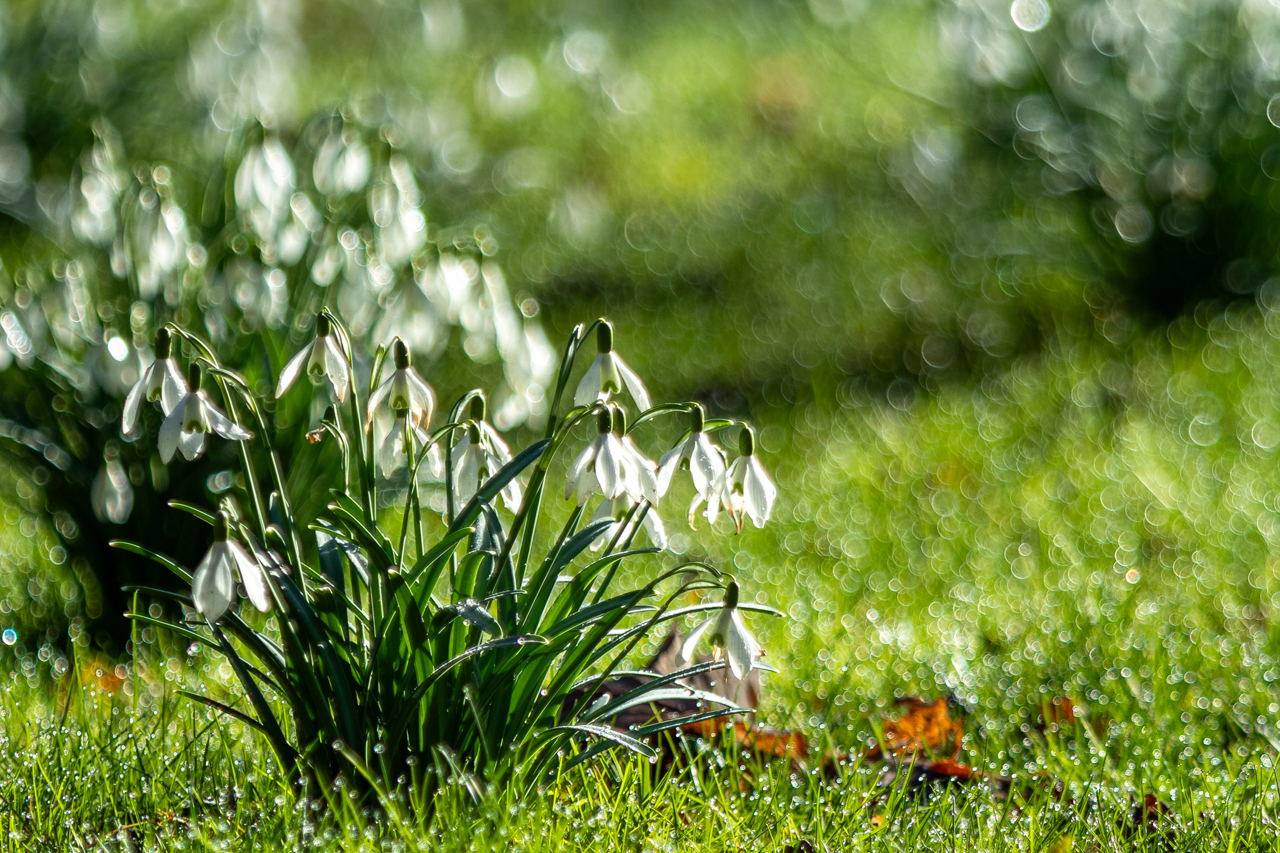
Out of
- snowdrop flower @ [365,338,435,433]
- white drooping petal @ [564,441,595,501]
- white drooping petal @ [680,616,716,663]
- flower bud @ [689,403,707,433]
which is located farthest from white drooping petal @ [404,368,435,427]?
white drooping petal @ [680,616,716,663]

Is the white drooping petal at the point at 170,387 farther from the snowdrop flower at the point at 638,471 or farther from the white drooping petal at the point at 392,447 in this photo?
the snowdrop flower at the point at 638,471

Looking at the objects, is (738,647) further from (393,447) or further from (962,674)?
(962,674)

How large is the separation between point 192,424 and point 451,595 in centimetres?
41

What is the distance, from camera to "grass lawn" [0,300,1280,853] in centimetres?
171

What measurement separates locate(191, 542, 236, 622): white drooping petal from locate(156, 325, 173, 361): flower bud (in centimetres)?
28

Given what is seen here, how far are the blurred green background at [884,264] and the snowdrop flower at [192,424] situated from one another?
1.02m

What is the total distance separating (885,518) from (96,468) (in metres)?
2.01

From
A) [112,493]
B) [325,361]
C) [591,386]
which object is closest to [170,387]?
[325,361]

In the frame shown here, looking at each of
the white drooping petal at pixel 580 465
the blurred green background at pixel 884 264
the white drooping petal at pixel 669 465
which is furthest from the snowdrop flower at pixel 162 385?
the blurred green background at pixel 884 264

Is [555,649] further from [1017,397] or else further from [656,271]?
[656,271]

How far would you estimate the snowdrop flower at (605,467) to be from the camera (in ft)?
4.69

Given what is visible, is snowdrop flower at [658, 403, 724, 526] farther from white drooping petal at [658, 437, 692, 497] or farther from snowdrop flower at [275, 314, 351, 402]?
snowdrop flower at [275, 314, 351, 402]

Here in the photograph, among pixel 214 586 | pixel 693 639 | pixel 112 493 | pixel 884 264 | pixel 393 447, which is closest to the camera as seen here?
pixel 214 586

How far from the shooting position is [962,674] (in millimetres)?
2377
